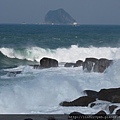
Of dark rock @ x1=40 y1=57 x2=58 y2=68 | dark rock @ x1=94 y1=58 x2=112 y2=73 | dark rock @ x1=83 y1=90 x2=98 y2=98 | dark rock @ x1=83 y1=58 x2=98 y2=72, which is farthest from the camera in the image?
dark rock @ x1=40 y1=57 x2=58 y2=68

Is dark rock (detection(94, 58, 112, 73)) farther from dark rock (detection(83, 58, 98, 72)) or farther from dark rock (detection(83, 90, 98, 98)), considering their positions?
dark rock (detection(83, 90, 98, 98))

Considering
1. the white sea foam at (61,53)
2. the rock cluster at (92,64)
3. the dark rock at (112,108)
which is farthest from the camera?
the white sea foam at (61,53)

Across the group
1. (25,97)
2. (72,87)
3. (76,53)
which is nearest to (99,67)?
(72,87)

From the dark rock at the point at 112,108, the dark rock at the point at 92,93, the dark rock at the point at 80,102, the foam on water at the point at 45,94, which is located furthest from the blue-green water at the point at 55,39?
the dark rock at the point at 112,108

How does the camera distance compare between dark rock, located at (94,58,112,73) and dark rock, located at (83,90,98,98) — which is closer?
dark rock, located at (83,90,98,98)

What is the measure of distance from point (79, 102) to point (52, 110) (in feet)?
2.66

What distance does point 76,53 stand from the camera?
28.7 meters

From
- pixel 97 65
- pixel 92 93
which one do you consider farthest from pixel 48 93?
pixel 97 65

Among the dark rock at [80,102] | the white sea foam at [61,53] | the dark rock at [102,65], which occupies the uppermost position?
the dark rock at [102,65]

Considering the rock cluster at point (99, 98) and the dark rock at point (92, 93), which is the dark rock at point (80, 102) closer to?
the rock cluster at point (99, 98)

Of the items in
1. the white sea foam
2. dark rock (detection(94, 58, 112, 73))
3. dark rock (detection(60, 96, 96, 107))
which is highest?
dark rock (detection(94, 58, 112, 73))

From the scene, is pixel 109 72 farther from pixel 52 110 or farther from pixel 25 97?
pixel 52 110

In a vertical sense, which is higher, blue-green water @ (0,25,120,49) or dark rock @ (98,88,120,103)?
blue-green water @ (0,25,120,49)

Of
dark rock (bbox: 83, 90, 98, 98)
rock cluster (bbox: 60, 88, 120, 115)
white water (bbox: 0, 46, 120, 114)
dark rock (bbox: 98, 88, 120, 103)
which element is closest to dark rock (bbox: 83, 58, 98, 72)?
white water (bbox: 0, 46, 120, 114)
